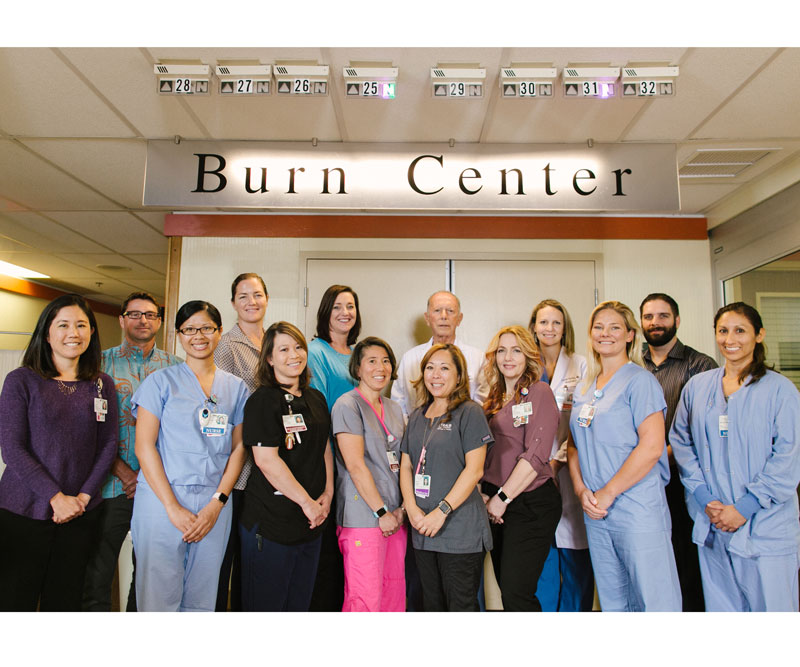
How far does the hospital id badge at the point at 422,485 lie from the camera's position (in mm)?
2484

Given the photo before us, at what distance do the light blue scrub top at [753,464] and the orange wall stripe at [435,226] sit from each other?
193 centimetres

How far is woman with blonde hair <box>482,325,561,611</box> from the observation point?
2.52m

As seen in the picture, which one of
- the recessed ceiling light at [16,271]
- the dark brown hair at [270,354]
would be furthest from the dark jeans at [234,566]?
the recessed ceiling light at [16,271]

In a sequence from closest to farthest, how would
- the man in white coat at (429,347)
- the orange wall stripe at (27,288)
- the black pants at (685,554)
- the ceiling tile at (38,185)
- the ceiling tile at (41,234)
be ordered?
1. the black pants at (685,554)
2. the man in white coat at (429,347)
3. the ceiling tile at (38,185)
4. the ceiling tile at (41,234)
5. the orange wall stripe at (27,288)

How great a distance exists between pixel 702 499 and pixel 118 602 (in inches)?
120

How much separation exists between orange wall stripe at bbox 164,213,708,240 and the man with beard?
1334mm

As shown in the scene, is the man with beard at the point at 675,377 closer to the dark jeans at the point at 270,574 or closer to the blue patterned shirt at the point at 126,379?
the dark jeans at the point at 270,574

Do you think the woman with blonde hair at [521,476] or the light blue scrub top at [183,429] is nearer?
the light blue scrub top at [183,429]

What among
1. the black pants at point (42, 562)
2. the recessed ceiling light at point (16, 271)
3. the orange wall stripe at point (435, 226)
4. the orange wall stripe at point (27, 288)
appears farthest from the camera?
the orange wall stripe at point (27, 288)

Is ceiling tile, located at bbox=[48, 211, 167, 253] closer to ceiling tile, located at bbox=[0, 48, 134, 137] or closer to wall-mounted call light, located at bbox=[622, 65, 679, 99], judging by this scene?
ceiling tile, located at bbox=[0, 48, 134, 137]

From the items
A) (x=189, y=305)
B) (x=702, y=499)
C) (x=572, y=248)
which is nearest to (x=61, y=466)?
(x=189, y=305)

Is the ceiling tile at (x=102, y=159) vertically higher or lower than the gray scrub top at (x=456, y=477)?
higher

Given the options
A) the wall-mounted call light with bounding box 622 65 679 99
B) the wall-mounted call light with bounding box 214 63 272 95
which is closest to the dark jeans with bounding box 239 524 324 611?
the wall-mounted call light with bounding box 214 63 272 95
